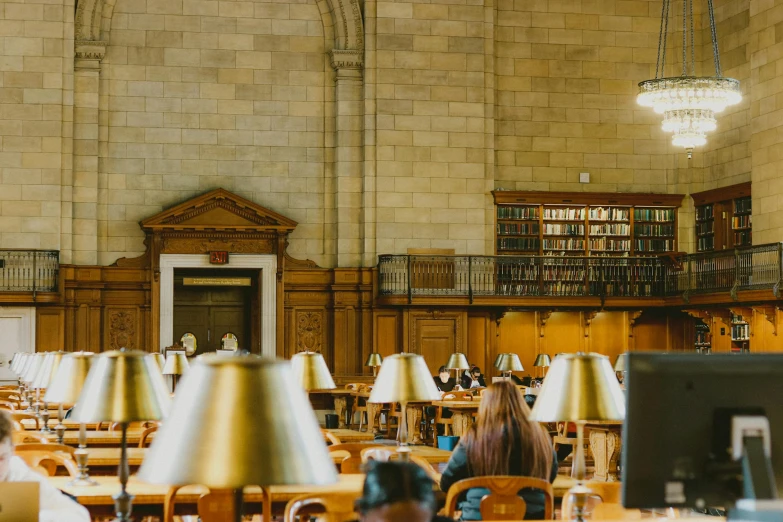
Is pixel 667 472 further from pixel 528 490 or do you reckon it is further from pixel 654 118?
A: pixel 654 118

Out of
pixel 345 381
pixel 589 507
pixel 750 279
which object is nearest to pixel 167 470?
pixel 589 507

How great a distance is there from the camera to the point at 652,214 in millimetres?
22141

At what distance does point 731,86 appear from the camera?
16359mm

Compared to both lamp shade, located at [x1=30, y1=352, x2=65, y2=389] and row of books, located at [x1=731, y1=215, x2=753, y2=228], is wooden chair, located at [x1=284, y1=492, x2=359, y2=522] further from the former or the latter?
row of books, located at [x1=731, y1=215, x2=753, y2=228]

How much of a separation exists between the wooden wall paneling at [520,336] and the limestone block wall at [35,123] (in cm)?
769

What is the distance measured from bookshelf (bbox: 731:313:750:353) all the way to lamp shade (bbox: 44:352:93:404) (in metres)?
15.1

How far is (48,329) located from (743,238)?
11978 mm

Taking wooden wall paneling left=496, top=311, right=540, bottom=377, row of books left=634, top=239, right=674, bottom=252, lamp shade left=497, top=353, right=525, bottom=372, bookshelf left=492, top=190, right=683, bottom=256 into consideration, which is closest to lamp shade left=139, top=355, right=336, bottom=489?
lamp shade left=497, top=353, right=525, bottom=372

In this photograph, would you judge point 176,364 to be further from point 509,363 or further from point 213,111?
point 213,111

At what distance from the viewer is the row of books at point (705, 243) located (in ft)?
71.2

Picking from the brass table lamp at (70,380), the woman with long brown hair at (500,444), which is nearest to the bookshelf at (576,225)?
the woman with long brown hair at (500,444)

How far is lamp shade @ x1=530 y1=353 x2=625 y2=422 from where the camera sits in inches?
175

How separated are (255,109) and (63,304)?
4818 mm

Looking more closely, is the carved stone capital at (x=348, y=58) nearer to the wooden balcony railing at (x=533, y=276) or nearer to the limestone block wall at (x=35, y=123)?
the wooden balcony railing at (x=533, y=276)
